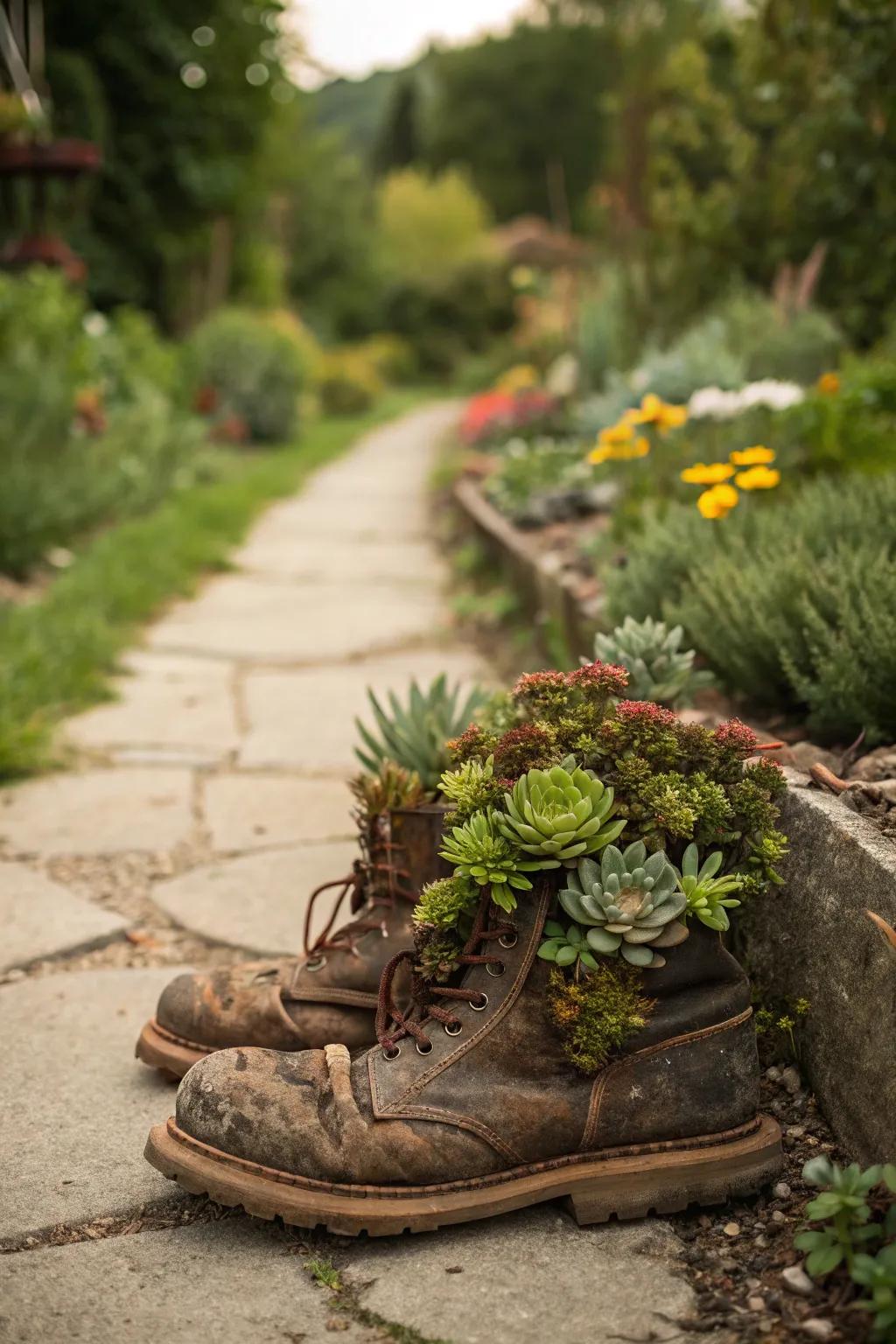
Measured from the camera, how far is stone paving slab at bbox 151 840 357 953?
7.68 ft

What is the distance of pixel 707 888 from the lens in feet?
4.95

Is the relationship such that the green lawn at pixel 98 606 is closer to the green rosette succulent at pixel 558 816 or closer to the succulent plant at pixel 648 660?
the succulent plant at pixel 648 660

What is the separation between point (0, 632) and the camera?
4133mm

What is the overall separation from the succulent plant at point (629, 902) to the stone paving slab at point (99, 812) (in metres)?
1.50

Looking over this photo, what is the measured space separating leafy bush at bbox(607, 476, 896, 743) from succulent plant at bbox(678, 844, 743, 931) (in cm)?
65

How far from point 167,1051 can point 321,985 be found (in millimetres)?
248

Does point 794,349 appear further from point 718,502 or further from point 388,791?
point 388,791

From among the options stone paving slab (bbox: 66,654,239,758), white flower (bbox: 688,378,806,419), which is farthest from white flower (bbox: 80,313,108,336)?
white flower (bbox: 688,378,806,419)

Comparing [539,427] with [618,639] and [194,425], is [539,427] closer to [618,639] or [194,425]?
[194,425]

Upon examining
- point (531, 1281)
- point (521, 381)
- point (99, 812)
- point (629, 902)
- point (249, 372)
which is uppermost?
point (629, 902)

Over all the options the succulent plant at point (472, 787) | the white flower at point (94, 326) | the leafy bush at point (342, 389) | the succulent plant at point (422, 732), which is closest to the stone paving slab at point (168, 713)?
the succulent plant at point (422, 732)

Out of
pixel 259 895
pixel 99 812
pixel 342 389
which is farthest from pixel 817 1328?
pixel 342 389

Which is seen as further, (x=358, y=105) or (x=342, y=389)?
(x=358, y=105)

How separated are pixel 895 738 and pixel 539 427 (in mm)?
6079
